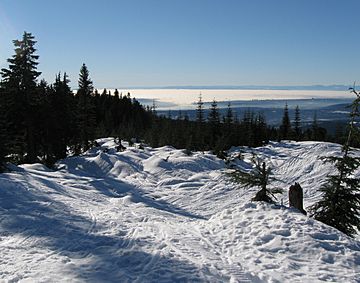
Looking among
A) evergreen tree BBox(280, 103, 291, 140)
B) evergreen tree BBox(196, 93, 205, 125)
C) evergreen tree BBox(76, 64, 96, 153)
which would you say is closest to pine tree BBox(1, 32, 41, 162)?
evergreen tree BBox(76, 64, 96, 153)

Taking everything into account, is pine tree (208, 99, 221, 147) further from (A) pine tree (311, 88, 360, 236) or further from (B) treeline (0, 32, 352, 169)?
(A) pine tree (311, 88, 360, 236)

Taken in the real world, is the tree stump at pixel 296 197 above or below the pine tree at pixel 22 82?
below

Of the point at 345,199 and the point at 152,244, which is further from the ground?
the point at 345,199

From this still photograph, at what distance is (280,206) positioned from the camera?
1148 centimetres

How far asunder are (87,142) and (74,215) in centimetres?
2950

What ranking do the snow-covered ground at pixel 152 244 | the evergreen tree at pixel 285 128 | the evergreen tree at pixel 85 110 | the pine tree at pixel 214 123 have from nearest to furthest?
the snow-covered ground at pixel 152 244
the evergreen tree at pixel 85 110
the pine tree at pixel 214 123
the evergreen tree at pixel 285 128

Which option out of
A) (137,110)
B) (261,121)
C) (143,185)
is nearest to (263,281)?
(143,185)

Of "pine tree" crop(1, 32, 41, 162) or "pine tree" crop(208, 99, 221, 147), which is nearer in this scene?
"pine tree" crop(1, 32, 41, 162)

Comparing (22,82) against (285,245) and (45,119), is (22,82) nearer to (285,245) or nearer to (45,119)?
(45,119)

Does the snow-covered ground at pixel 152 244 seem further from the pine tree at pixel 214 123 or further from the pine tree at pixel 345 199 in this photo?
the pine tree at pixel 214 123

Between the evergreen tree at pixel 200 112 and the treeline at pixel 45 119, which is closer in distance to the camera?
the treeline at pixel 45 119

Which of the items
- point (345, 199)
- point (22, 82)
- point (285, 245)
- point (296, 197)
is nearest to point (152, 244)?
point (285, 245)

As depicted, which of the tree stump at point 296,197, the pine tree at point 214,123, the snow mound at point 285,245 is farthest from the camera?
the pine tree at point 214,123

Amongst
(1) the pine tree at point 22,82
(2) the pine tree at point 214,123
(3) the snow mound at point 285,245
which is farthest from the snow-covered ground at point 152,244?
(2) the pine tree at point 214,123
